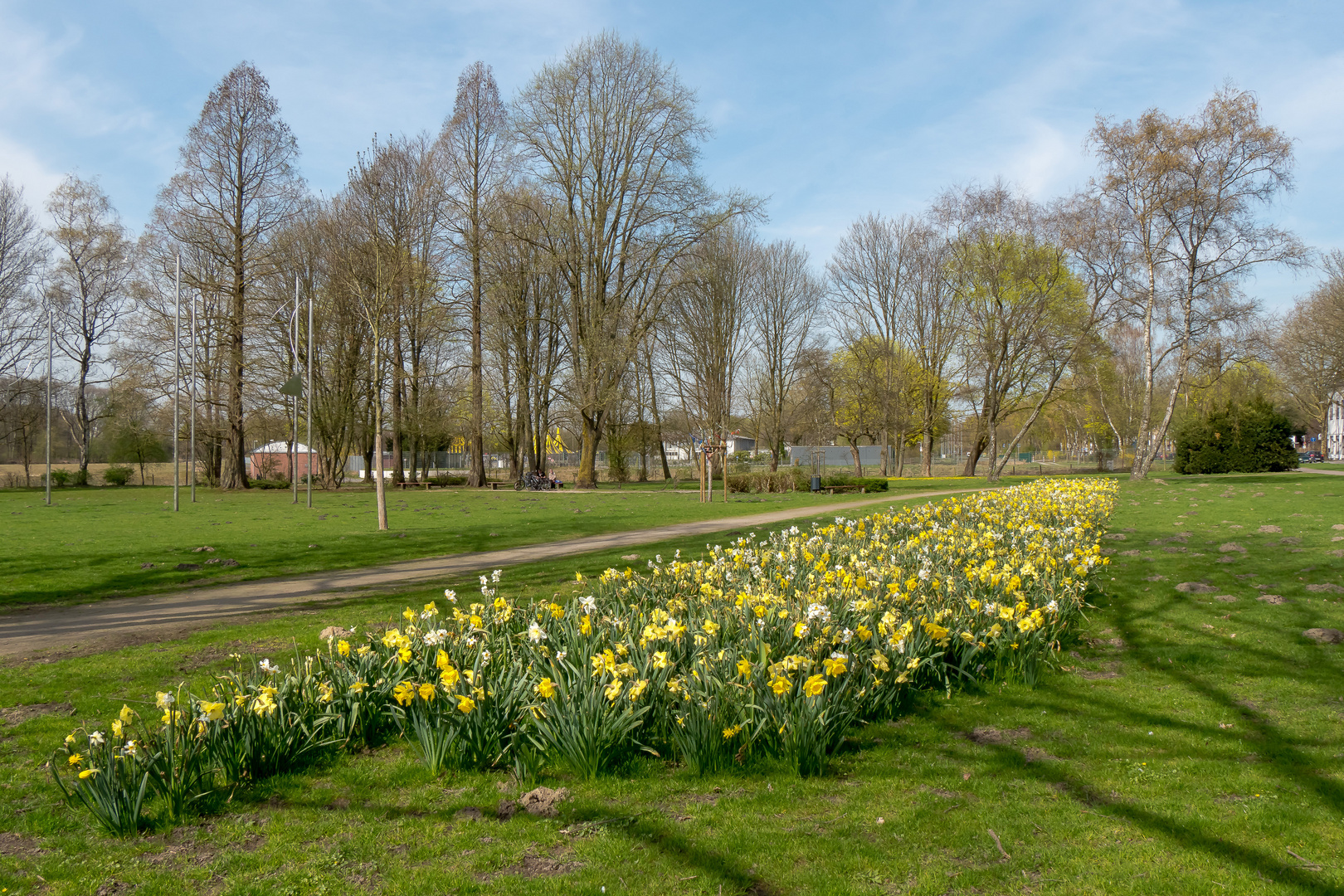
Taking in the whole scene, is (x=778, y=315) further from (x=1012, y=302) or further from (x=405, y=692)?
(x=405, y=692)

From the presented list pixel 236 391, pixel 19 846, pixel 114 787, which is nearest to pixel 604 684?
pixel 114 787

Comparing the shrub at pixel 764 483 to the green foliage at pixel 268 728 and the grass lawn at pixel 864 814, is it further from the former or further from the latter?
the green foliage at pixel 268 728

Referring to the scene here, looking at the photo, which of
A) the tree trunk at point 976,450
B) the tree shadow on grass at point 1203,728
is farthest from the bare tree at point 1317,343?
the tree shadow on grass at point 1203,728

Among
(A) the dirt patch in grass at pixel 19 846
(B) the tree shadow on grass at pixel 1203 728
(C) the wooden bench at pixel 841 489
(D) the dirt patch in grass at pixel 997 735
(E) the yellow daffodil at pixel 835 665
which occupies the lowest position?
(D) the dirt patch in grass at pixel 997 735

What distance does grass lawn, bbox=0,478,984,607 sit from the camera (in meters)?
9.77

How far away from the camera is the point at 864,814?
3.34m

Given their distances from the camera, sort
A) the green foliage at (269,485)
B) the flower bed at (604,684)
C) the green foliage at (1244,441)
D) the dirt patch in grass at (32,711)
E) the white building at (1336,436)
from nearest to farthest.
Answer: the flower bed at (604,684) < the dirt patch in grass at (32,711) < the green foliage at (269,485) < the green foliage at (1244,441) < the white building at (1336,436)

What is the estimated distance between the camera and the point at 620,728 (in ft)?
12.2

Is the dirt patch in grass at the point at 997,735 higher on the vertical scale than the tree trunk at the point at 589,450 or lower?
lower

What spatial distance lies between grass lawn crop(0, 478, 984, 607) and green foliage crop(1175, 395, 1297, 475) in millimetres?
22127

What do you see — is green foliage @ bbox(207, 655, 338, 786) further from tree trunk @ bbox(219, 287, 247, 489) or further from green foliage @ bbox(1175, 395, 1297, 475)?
green foliage @ bbox(1175, 395, 1297, 475)

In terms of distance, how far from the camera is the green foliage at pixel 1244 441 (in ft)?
120

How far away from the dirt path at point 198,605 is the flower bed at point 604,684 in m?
1.97

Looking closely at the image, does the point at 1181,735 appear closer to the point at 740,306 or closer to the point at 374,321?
the point at 374,321
